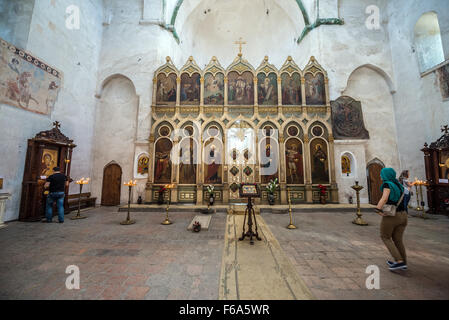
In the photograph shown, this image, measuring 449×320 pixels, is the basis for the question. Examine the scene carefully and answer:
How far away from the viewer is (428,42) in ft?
31.8

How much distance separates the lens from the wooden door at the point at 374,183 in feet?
33.5

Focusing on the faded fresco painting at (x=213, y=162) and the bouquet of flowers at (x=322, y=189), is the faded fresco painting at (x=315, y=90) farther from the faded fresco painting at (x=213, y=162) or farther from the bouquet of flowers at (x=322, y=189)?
the faded fresco painting at (x=213, y=162)

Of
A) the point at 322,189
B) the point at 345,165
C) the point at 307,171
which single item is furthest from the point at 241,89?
the point at 345,165

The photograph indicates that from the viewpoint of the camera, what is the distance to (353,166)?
10516 mm

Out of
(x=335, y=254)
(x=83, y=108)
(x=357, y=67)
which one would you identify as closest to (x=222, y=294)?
(x=335, y=254)

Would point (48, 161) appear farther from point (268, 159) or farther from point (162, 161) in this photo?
point (268, 159)

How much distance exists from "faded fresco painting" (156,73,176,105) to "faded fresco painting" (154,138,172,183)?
8.31 feet

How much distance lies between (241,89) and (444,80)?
33.5 feet

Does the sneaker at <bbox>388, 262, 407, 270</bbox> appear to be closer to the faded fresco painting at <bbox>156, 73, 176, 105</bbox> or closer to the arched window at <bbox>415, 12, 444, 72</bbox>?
the faded fresco painting at <bbox>156, 73, 176, 105</bbox>

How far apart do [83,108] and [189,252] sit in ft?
36.0

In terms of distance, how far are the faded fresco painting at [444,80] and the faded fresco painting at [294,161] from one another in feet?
23.1

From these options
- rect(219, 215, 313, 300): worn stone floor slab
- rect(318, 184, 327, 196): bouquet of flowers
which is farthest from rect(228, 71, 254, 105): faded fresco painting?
rect(219, 215, 313, 300): worn stone floor slab

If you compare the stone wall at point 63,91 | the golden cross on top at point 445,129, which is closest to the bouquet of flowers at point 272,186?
the golden cross on top at point 445,129
